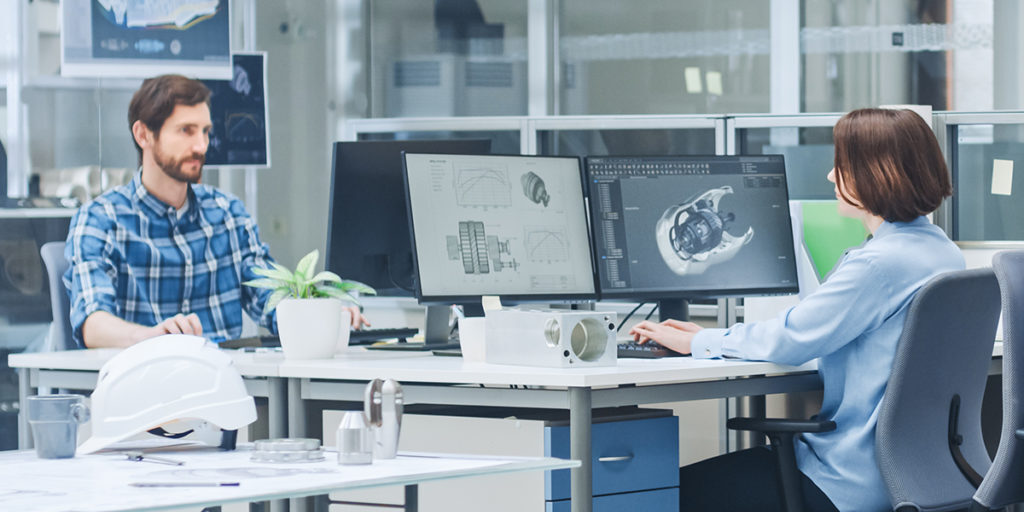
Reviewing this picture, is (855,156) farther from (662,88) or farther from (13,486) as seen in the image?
(662,88)

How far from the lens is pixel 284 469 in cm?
173

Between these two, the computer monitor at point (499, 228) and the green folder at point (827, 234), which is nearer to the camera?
the computer monitor at point (499, 228)

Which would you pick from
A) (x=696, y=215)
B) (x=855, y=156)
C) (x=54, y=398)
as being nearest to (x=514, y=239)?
(x=696, y=215)

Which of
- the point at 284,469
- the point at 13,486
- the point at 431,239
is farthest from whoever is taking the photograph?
the point at 431,239

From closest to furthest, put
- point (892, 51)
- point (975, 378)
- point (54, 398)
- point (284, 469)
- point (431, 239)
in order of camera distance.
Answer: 1. point (284, 469)
2. point (54, 398)
3. point (975, 378)
4. point (431, 239)
5. point (892, 51)

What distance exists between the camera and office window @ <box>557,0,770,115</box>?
5832 mm

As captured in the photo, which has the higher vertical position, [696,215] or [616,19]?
[616,19]

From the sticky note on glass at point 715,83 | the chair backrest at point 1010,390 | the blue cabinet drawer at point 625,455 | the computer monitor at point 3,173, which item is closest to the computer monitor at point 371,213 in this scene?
the blue cabinet drawer at point 625,455

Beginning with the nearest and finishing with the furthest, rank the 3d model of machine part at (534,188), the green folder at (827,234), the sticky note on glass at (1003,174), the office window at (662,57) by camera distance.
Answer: the 3d model of machine part at (534,188)
the green folder at (827,234)
the sticky note on glass at (1003,174)
the office window at (662,57)

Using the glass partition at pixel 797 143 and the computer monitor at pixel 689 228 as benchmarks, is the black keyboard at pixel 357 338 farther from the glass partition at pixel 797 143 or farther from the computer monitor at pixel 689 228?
the glass partition at pixel 797 143

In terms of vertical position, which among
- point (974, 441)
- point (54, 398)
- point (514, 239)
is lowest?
point (974, 441)

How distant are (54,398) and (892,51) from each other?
14.8 ft

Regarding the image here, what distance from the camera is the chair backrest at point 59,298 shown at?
3.17m

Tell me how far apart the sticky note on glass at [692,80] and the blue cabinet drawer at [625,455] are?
3.64 m
